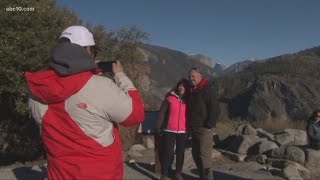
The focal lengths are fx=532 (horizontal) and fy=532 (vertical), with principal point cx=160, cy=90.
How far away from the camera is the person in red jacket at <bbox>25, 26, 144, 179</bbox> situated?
2.99 metres

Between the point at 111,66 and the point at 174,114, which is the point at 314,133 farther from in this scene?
the point at 111,66

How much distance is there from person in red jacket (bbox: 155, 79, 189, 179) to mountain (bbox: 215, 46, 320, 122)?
33968 mm

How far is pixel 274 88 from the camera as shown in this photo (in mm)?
62906

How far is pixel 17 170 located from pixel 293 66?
71.5m

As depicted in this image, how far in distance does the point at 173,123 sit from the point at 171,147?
39 cm

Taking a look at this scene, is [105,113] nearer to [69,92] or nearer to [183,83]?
[69,92]

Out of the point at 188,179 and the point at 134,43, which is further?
the point at 134,43

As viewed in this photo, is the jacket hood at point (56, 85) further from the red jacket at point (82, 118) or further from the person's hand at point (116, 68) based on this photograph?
the person's hand at point (116, 68)

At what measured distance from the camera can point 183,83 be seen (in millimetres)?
8297

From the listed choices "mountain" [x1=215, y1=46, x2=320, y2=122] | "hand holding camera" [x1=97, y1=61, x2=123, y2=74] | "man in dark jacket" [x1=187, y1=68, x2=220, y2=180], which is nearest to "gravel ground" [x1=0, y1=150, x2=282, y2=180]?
"man in dark jacket" [x1=187, y1=68, x2=220, y2=180]

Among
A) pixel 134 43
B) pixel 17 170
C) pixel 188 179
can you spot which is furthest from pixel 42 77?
pixel 134 43

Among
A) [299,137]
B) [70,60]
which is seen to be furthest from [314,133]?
[70,60]

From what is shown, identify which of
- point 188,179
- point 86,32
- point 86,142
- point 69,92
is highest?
point 86,32

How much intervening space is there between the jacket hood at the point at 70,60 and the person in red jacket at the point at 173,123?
524cm
